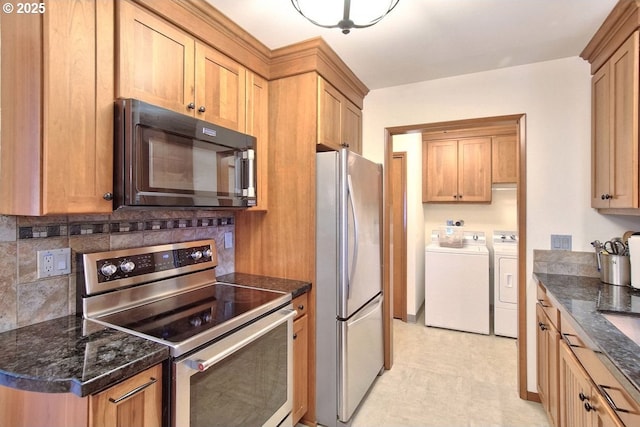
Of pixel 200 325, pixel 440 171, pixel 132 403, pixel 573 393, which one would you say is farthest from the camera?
pixel 440 171

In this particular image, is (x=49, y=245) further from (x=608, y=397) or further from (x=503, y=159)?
(x=503, y=159)

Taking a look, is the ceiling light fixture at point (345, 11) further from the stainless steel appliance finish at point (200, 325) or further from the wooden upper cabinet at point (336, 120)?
the stainless steel appliance finish at point (200, 325)

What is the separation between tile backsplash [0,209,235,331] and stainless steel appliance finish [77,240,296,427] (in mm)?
71

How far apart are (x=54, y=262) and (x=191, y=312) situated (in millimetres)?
584

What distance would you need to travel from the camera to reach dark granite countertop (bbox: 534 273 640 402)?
954mm

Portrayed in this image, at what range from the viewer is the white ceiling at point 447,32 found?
159cm

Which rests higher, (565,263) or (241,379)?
(565,263)

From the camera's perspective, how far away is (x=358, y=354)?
6.88ft

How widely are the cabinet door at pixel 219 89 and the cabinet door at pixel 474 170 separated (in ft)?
10.0

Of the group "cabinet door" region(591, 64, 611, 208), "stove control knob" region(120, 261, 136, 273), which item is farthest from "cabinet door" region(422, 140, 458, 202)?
"stove control knob" region(120, 261, 136, 273)

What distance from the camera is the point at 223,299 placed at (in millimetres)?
1658

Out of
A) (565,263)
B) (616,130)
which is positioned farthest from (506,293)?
(616,130)

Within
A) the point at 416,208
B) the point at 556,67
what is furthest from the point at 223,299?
the point at 416,208

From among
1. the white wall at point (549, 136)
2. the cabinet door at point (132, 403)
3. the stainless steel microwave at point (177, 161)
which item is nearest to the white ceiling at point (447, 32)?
the white wall at point (549, 136)
